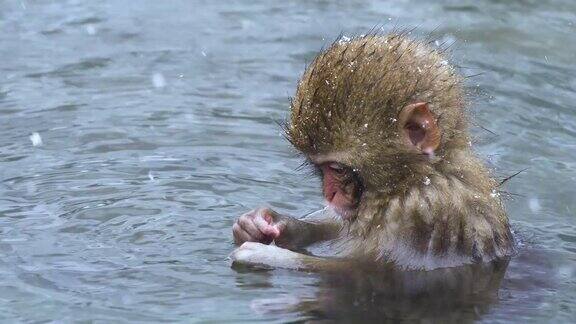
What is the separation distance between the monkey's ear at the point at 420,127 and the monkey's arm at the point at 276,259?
65cm

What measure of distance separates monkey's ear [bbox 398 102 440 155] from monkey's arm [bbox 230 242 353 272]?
0.65 meters

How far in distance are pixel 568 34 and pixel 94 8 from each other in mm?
3936

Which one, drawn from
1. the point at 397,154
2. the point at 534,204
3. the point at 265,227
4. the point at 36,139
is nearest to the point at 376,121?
the point at 397,154

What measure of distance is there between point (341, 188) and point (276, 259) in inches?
17.6

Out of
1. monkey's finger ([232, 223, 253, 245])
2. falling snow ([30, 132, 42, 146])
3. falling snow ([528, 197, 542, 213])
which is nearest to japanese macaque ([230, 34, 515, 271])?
monkey's finger ([232, 223, 253, 245])

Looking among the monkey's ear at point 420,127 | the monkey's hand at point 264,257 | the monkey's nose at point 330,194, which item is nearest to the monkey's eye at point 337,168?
the monkey's nose at point 330,194

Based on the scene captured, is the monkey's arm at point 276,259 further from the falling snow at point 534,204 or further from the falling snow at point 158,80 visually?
the falling snow at point 158,80

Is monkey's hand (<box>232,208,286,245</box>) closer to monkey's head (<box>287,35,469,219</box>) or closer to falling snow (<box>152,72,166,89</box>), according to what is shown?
monkey's head (<box>287,35,469,219</box>)

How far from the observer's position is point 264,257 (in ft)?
22.5

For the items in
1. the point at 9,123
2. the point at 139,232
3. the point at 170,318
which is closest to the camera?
the point at 170,318

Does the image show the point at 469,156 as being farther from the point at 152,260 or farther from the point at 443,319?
the point at 152,260

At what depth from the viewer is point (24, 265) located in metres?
6.86

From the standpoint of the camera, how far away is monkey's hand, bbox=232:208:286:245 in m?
7.02

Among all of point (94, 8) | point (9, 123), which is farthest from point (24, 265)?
point (94, 8)
